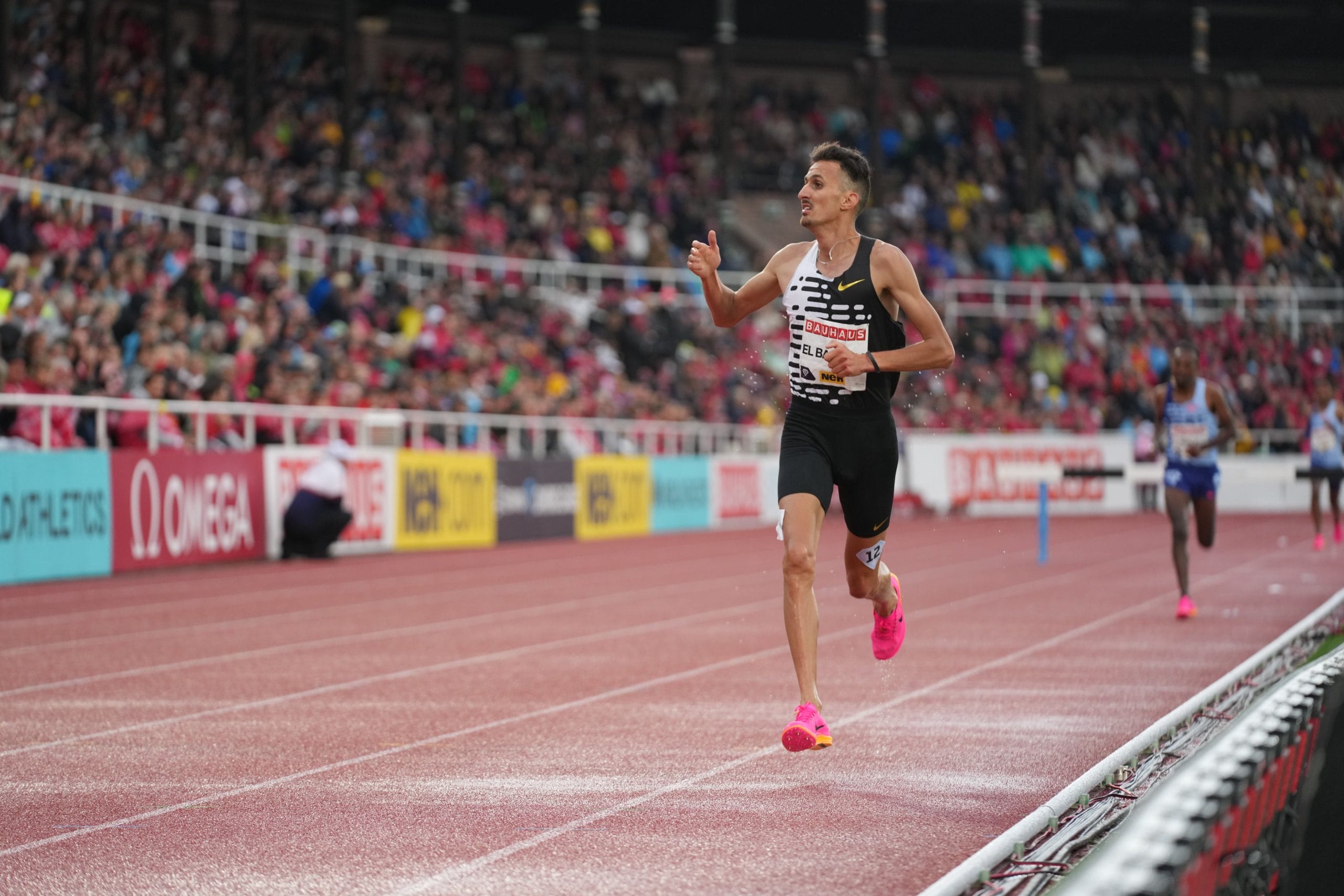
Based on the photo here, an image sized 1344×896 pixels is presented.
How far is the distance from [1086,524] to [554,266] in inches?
394

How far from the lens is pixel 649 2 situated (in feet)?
128

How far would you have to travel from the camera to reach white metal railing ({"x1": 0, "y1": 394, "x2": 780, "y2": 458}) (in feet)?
55.4

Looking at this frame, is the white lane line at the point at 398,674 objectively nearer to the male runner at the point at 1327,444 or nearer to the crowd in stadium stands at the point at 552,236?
the crowd in stadium stands at the point at 552,236

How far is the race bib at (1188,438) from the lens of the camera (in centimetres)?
1252

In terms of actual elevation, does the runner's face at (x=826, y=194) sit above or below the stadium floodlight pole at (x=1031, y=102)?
below

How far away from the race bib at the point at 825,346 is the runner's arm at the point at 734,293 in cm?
23

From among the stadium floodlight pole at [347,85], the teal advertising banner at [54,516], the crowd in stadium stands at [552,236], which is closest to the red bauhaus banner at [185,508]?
the teal advertising banner at [54,516]

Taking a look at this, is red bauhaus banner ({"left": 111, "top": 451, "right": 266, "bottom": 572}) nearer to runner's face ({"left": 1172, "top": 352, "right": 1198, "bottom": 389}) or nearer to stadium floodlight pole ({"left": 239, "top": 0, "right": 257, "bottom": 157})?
runner's face ({"left": 1172, "top": 352, "right": 1198, "bottom": 389})

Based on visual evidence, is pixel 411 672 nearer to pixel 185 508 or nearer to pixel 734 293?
pixel 734 293

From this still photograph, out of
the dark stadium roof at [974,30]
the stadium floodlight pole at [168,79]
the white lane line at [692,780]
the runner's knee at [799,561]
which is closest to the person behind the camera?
the white lane line at [692,780]

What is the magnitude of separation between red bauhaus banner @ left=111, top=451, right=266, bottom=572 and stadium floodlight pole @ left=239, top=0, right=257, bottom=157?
1014 cm

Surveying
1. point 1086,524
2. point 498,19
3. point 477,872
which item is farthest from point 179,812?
point 498,19

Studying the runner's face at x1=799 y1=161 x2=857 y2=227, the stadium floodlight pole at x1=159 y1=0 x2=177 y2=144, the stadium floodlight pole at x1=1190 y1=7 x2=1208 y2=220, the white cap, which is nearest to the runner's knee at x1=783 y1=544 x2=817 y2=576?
the runner's face at x1=799 y1=161 x2=857 y2=227

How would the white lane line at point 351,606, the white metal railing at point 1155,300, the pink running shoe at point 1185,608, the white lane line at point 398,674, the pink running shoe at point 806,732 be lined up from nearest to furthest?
the pink running shoe at point 806,732, the white lane line at point 398,674, the white lane line at point 351,606, the pink running shoe at point 1185,608, the white metal railing at point 1155,300
